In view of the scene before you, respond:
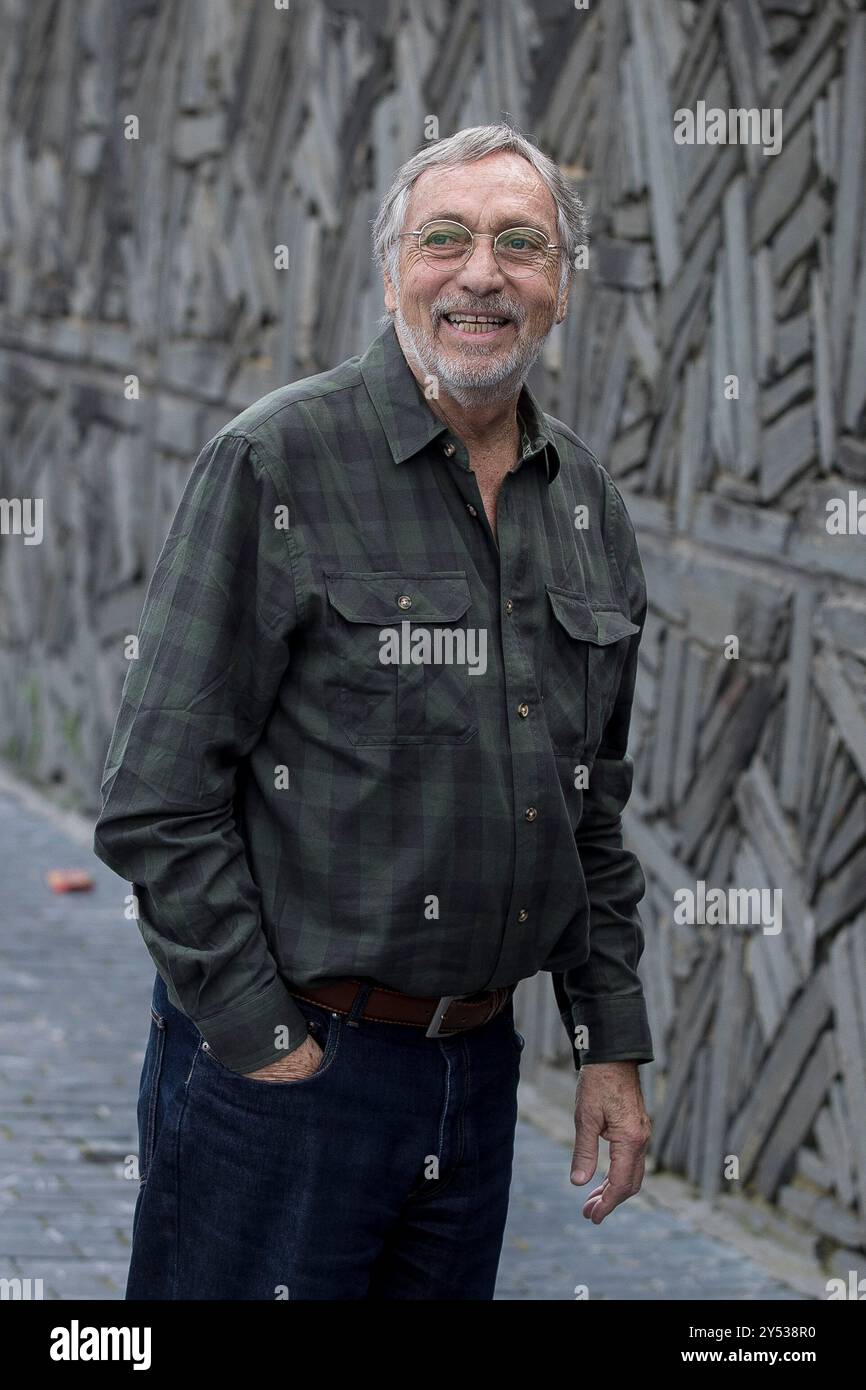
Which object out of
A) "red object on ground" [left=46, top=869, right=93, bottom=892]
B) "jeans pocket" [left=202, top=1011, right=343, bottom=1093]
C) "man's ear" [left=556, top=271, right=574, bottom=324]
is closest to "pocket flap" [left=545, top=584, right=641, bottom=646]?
"man's ear" [left=556, top=271, right=574, bottom=324]

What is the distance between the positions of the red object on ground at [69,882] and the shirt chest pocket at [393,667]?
22.2ft

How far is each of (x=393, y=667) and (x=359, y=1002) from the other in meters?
0.47

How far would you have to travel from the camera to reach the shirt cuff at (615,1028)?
3.41 metres

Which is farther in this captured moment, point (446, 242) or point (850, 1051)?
point (850, 1051)

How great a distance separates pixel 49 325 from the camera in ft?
39.6

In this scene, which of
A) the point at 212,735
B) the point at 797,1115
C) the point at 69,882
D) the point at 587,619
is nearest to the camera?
the point at 212,735

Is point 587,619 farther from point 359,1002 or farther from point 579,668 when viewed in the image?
point 359,1002

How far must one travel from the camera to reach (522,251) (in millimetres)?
3078

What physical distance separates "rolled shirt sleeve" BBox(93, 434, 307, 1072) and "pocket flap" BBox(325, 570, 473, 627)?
8cm

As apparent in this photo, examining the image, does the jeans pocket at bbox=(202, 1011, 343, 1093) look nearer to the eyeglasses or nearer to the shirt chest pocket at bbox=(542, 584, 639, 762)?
the shirt chest pocket at bbox=(542, 584, 639, 762)

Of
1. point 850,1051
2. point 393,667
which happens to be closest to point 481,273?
point 393,667

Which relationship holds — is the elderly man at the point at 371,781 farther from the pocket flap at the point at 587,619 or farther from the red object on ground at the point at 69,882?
the red object on ground at the point at 69,882

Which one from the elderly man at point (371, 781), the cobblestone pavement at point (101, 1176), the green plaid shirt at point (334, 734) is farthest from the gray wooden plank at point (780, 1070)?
the green plaid shirt at point (334, 734)

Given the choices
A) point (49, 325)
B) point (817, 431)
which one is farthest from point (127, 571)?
point (817, 431)
